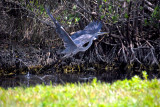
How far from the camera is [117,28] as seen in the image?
852 cm

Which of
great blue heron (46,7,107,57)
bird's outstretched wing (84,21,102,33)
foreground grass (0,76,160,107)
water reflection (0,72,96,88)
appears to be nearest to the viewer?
foreground grass (0,76,160,107)

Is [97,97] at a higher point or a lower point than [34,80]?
higher

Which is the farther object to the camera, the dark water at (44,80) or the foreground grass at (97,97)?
the dark water at (44,80)

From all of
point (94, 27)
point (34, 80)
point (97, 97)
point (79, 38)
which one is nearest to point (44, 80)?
point (34, 80)

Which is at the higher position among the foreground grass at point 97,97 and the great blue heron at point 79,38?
the great blue heron at point 79,38

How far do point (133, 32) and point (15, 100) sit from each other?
236 inches

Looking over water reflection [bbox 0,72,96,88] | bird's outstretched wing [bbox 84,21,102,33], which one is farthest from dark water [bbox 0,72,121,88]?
bird's outstretched wing [bbox 84,21,102,33]

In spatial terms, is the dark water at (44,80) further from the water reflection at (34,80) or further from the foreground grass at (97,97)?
the foreground grass at (97,97)

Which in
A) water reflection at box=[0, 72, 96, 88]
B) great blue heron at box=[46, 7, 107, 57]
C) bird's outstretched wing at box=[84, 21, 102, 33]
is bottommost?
water reflection at box=[0, 72, 96, 88]

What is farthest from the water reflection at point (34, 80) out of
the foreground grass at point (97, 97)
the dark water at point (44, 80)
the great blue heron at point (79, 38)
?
the foreground grass at point (97, 97)

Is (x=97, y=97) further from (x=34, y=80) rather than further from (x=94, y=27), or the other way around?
(x=94, y=27)

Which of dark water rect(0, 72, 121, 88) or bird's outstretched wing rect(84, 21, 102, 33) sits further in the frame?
bird's outstretched wing rect(84, 21, 102, 33)

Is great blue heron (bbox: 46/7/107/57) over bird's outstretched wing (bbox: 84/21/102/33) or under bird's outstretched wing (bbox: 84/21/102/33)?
under

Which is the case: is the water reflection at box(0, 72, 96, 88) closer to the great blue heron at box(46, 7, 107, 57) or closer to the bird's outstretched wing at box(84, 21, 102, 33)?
the great blue heron at box(46, 7, 107, 57)
